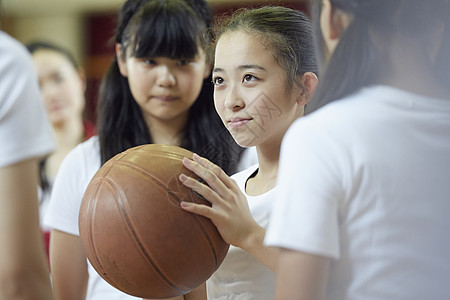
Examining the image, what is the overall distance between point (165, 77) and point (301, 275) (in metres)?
0.75

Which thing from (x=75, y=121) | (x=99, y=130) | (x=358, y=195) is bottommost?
(x=75, y=121)

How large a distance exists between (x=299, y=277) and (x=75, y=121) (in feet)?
6.80

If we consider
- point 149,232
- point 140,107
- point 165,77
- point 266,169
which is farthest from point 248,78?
point 140,107

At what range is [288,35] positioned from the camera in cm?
96

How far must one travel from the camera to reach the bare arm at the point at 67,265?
1431 millimetres

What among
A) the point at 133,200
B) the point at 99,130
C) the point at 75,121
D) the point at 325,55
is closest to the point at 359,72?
the point at 325,55

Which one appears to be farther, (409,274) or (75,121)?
(75,121)

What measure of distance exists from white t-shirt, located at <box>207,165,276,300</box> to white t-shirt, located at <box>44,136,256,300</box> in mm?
429

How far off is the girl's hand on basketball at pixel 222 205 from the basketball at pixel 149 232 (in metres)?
0.01

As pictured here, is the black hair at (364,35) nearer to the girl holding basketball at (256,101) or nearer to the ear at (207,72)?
the girl holding basketball at (256,101)

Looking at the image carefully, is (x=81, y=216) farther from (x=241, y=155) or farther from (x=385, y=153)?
(x=385, y=153)

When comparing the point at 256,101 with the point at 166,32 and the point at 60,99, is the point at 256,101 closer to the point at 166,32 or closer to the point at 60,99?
the point at 166,32

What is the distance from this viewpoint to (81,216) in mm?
962

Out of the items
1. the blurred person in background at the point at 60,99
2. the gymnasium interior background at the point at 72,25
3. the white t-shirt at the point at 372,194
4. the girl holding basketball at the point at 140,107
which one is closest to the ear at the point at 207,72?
the girl holding basketball at the point at 140,107
